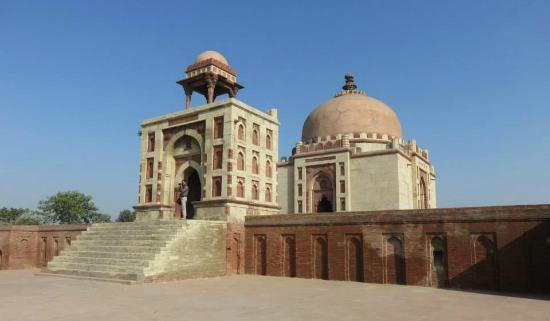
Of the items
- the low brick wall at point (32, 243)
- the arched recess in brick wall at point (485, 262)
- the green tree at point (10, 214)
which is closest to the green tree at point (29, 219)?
the green tree at point (10, 214)

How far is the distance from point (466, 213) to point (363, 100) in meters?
21.3

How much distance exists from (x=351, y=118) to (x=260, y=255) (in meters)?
17.0

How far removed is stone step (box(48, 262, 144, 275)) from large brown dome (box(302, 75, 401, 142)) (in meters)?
20.8

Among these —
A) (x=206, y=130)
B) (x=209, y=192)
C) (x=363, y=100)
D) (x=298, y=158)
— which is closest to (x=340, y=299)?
(x=209, y=192)

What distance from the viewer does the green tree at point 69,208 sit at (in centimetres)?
5950

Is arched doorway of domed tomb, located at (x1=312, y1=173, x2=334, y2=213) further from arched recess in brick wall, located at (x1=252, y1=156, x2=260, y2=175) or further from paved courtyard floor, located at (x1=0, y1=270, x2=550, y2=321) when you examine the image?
paved courtyard floor, located at (x1=0, y1=270, x2=550, y2=321)

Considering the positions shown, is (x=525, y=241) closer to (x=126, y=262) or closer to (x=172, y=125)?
(x=126, y=262)

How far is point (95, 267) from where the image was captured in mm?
15664

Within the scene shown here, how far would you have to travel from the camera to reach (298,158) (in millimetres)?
→ 31906

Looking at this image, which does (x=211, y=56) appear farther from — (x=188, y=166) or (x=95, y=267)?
(x=95, y=267)

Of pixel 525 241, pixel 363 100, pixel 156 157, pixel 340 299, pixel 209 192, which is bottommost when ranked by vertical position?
pixel 340 299

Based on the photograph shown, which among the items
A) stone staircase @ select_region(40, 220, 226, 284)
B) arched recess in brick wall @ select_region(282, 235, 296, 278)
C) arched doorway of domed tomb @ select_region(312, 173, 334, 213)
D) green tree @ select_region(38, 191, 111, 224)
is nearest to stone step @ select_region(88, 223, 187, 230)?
stone staircase @ select_region(40, 220, 226, 284)

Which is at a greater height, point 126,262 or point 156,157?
point 156,157

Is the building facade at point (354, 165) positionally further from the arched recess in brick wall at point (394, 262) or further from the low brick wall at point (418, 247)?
the arched recess in brick wall at point (394, 262)
